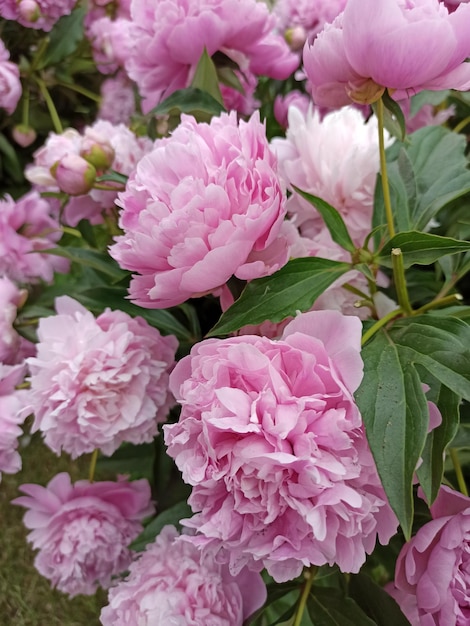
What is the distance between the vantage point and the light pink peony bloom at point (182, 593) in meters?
0.38

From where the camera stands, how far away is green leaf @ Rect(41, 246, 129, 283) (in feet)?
1.58

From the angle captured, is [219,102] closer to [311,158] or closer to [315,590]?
[311,158]

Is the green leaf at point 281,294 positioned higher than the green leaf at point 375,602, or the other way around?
the green leaf at point 281,294

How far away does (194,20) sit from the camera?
1.49 feet

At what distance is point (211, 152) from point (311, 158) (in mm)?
150

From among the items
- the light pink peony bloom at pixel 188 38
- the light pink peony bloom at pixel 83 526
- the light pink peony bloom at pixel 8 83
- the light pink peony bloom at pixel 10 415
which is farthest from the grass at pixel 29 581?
the light pink peony bloom at pixel 188 38

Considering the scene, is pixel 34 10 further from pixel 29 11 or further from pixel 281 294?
pixel 281 294

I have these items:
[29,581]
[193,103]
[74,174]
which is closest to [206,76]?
[193,103]

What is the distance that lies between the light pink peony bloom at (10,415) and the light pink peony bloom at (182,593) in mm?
122

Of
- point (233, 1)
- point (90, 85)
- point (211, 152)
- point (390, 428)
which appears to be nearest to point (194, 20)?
point (233, 1)

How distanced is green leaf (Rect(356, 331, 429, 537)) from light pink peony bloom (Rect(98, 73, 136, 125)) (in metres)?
0.68

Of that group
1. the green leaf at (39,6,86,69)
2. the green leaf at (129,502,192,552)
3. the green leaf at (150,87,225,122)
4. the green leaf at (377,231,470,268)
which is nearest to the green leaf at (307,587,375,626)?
the green leaf at (129,502,192,552)

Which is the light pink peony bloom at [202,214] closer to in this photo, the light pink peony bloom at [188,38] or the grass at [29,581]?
the light pink peony bloom at [188,38]

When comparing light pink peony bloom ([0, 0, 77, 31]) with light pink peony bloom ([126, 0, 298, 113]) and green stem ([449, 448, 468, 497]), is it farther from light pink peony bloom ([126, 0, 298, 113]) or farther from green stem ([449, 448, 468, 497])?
green stem ([449, 448, 468, 497])
